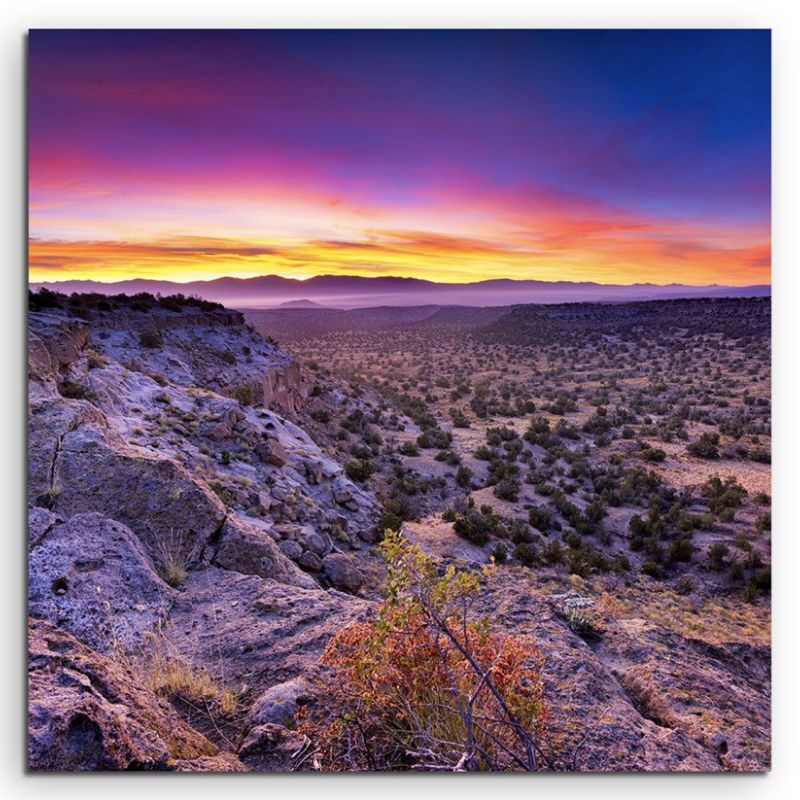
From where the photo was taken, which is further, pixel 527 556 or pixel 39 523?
pixel 527 556

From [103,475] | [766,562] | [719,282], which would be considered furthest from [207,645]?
[766,562]

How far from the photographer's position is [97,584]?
414cm

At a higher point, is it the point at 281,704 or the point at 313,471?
the point at 313,471

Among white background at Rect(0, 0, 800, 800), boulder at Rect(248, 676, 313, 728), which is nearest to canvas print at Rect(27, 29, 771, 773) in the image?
boulder at Rect(248, 676, 313, 728)

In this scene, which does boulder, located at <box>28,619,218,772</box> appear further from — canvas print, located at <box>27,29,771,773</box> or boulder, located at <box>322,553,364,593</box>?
boulder, located at <box>322,553,364,593</box>

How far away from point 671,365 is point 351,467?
12.2 meters

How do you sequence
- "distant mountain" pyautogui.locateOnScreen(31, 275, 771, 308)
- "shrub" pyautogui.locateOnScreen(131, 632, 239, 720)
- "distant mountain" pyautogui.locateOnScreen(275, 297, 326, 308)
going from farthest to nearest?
"distant mountain" pyautogui.locateOnScreen(275, 297, 326, 308) → "distant mountain" pyautogui.locateOnScreen(31, 275, 771, 308) → "shrub" pyautogui.locateOnScreen(131, 632, 239, 720)

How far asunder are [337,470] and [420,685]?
750cm

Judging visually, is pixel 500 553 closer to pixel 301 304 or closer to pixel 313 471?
pixel 313 471

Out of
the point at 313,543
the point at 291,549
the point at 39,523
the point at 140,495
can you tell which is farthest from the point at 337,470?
the point at 39,523

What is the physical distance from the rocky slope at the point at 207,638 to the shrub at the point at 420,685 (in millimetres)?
332

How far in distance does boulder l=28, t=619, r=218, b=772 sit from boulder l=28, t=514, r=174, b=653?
35 cm

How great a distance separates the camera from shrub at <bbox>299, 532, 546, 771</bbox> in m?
3.07
